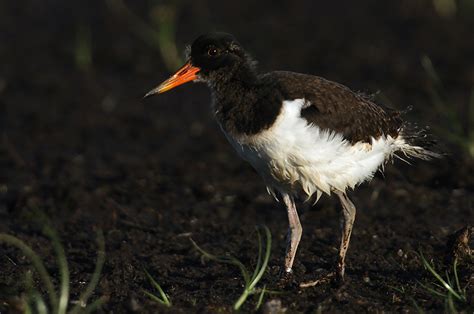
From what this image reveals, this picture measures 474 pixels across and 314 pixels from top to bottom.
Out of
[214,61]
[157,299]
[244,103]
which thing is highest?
[214,61]

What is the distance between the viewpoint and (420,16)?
1125cm

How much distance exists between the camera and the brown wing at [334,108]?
17.5ft

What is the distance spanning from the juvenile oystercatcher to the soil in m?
0.59

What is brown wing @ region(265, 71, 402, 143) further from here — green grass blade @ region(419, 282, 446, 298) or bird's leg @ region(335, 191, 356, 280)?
green grass blade @ region(419, 282, 446, 298)

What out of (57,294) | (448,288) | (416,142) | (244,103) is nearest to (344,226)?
(416,142)

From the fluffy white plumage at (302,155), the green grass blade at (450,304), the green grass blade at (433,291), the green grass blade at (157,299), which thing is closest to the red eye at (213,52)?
the fluffy white plumage at (302,155)

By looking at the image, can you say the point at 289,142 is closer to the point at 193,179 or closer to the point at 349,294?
the point at 349,294

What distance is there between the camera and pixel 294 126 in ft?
17.1

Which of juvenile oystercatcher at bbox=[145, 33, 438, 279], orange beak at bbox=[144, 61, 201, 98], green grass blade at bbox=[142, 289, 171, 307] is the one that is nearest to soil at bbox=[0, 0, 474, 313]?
green grass blade at bbox=[142, 289, 171, 307]

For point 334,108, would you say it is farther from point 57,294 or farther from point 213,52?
point 57,294

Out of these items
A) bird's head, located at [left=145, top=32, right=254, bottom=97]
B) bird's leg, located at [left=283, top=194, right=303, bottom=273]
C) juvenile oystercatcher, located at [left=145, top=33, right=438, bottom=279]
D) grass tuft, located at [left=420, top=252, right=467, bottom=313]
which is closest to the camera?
grass tuft, located at [left=420, top=252, right=467, bottom=313]

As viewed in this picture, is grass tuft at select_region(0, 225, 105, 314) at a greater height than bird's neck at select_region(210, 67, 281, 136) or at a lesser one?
lesser

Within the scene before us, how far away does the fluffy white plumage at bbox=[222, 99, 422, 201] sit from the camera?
5.21 meters

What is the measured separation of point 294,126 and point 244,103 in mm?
388
